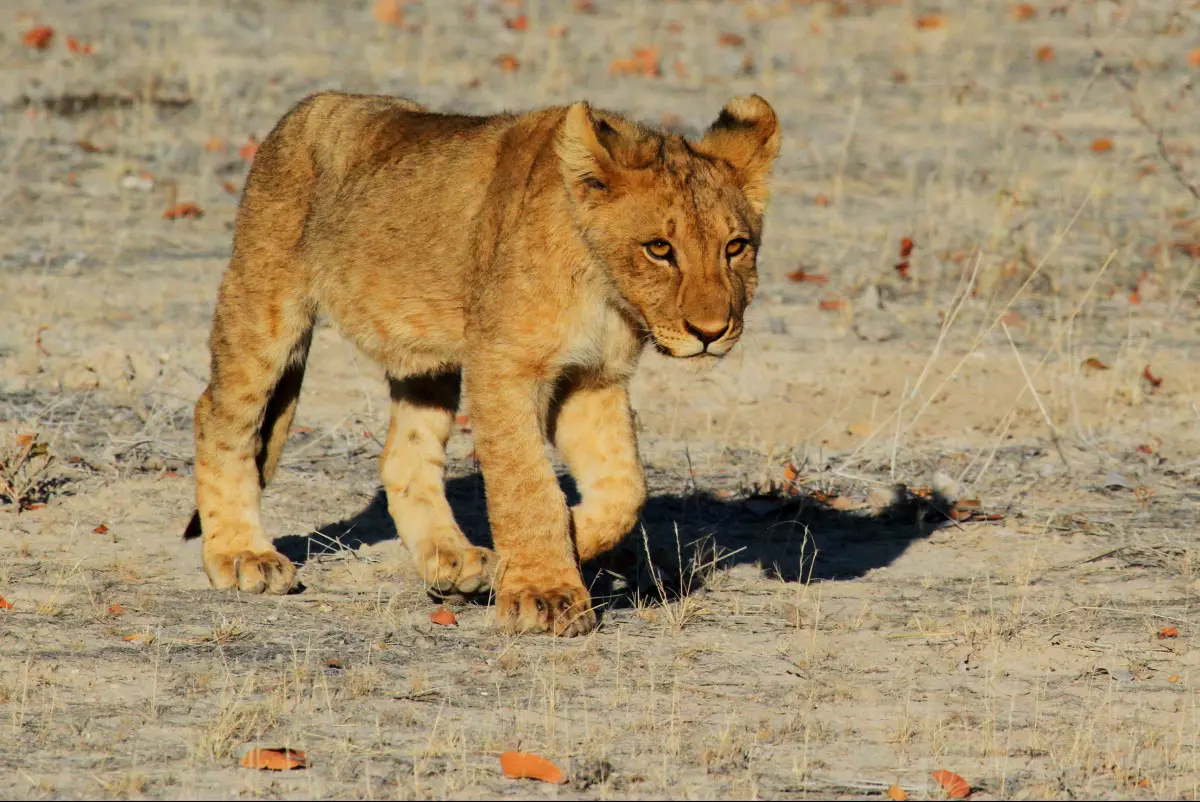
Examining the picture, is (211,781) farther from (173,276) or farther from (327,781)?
(173,276)

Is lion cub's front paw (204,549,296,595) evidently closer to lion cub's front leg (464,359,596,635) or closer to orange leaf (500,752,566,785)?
lion cub's front leg (464,359,596,635)

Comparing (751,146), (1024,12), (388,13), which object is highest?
(1024,12)

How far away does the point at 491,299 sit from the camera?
17.1 feet

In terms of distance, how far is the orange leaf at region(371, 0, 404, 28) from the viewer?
1595 centimetres

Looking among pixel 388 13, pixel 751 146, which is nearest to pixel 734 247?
pixel 751 146

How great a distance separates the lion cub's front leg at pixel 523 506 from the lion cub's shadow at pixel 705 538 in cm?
53

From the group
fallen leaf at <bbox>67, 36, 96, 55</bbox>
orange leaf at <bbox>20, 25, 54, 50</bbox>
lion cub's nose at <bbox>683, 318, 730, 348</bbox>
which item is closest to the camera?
lion cub's nose at <bbox>683, 318, 730, 348</bbox>

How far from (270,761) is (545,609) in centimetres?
130

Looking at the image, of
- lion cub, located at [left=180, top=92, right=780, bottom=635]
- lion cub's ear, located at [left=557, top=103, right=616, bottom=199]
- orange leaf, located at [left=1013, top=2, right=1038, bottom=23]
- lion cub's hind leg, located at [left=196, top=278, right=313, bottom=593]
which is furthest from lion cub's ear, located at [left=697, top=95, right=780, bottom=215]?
orange leaf, located at [left=1013, top=2, right=1038, bottom=23]

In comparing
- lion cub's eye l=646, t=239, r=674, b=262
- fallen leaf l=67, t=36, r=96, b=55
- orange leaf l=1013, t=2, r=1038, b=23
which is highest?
orange leaf l=1013, t=2, r=1038, b=23

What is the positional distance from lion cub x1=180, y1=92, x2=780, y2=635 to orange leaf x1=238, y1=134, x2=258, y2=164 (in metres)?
5.25

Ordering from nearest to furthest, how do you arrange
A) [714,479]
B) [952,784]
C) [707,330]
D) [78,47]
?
[952,784]
[707,330]
[714,479]
[78,47]

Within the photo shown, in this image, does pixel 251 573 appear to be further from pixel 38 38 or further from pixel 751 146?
pixel 38 38

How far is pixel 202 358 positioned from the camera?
8.31m
